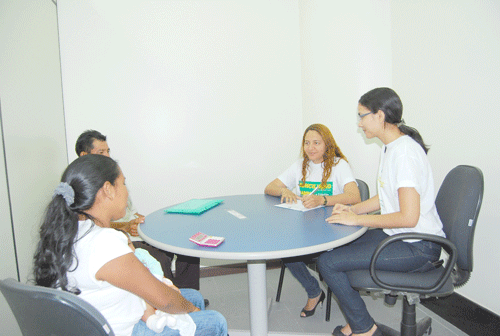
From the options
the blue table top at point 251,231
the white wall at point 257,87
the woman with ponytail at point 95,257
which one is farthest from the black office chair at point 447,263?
the woman with ponytail at point 95,257

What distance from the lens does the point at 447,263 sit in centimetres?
143

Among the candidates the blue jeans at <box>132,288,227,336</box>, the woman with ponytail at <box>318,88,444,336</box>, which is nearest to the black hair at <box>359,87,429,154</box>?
the woman with ponytail at <box>318,88,444,336</box>

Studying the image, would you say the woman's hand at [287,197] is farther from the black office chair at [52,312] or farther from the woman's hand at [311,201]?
the black office chair at [52,312]

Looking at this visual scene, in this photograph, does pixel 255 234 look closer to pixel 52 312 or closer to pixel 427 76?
pixel 52 312

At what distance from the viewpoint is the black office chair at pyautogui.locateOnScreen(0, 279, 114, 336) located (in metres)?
0.78

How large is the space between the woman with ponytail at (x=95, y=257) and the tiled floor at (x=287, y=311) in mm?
1201

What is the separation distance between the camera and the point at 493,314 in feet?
6.01

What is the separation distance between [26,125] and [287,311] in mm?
2406

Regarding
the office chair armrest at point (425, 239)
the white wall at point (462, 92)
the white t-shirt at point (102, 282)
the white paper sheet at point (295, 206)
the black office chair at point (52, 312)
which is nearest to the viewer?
the black office chair at point (52, 312)

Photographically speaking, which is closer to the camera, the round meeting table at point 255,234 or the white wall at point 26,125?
the round meeting table at point 255,234

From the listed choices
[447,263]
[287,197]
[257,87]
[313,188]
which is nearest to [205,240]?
[287,197]

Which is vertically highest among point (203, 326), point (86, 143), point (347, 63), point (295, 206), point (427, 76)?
point (347, 63)

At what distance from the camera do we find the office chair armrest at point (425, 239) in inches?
54.7

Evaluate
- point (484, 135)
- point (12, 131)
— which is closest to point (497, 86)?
point (484, 135)
